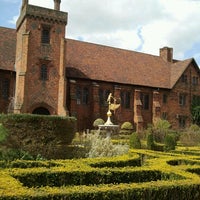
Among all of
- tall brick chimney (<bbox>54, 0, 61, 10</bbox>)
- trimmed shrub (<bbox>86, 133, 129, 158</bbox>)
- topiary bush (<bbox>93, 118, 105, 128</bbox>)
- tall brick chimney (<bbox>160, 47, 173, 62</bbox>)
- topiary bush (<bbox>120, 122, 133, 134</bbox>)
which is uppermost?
tall brick chimney (<bbox>54, 0, 61, 10</bbox>)

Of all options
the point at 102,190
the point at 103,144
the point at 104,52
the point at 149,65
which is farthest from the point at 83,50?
the point at 102,190

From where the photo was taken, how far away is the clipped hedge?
1625 cm

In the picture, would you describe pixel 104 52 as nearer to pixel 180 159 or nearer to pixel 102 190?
pixel 180 159

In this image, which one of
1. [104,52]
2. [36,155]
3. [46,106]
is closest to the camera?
[36,155]

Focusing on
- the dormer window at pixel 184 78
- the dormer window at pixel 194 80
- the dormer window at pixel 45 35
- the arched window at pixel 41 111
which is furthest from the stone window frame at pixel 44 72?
the dormer window at pixel 194 80

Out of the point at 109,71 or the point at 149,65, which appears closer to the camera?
the point at 109,71

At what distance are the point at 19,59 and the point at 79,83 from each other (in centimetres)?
715

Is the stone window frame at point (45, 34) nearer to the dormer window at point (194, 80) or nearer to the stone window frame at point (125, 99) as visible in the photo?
the stone window frame at point (125, 99)

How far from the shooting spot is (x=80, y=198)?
6738mm

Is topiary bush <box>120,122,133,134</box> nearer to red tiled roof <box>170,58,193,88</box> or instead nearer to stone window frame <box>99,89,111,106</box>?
stone window frame <box>99,89,111,106</box>

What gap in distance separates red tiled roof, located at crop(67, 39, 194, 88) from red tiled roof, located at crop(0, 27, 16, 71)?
5.89 meters

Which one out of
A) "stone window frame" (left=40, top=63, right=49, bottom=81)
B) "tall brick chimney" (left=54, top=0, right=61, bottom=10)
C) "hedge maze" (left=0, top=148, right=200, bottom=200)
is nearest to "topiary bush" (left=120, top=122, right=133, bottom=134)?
"stone window frame" (left=40, top=63, right=49, bottom=81)

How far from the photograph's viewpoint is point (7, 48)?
36.1 meters

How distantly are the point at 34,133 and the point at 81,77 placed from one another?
20.6 meters
